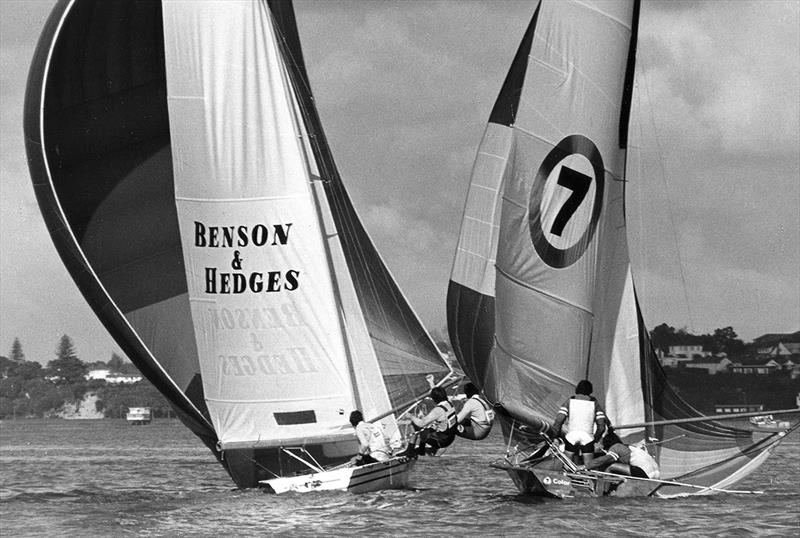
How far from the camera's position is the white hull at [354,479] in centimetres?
2181

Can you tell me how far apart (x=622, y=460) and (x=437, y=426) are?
11.5 ft

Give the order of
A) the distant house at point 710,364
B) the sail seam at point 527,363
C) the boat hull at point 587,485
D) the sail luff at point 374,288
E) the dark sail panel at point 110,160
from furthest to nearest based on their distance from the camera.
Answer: the sail luff at point 374,288 → the dark sail panel at point 110,160 → the distant house at point 710,364 → the sail seam at point 527,363 → the boat hull at point 587,485

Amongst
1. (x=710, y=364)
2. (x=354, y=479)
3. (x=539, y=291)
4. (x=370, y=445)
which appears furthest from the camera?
(x=710, y=364)

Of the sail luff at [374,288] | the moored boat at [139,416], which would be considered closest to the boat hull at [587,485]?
the sail luff at [374,288]

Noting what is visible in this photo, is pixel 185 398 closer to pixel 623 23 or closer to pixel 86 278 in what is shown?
pixel 86 278

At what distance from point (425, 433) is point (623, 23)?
6758 mm

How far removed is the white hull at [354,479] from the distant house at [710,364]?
5182mm

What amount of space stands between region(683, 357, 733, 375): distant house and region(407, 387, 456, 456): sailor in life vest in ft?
14.5

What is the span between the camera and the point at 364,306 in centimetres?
2545

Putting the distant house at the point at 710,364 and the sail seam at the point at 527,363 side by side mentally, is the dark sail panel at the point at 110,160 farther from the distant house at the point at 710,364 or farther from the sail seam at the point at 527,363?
the distant house at the point at 710,364

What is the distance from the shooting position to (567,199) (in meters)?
21.3

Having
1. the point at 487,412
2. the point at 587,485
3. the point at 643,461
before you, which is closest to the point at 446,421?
the point at 487,412

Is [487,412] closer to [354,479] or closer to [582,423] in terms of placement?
[354,479]

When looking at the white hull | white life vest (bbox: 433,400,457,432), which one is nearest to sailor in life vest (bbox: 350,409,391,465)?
the white hull
